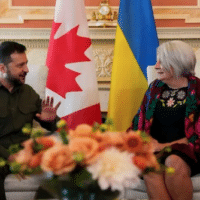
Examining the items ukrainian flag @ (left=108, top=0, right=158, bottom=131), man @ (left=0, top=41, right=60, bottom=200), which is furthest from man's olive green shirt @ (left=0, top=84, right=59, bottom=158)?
ukrainian flag @ (left=108, top=0, right=158, bottom=131)

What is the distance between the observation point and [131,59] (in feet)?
9.54

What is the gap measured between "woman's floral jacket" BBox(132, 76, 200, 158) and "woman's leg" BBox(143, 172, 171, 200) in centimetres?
27

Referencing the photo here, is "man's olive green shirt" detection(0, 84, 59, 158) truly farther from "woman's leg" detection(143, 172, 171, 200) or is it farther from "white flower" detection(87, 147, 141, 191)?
"white flower" detection(87, 147, 141, 191)

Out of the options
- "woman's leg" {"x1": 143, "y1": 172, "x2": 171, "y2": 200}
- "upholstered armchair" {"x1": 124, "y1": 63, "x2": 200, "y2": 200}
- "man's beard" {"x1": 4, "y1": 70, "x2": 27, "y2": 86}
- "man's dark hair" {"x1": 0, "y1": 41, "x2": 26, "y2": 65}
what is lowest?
"upholstered armchair" {"x1": 124, "y1": 63, "x2": 200, "y2": 200}

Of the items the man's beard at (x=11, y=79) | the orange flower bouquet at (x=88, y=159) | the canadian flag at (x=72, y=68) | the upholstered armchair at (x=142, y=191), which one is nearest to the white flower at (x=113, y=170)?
the orange flower bouquet at (x=88, y=159)

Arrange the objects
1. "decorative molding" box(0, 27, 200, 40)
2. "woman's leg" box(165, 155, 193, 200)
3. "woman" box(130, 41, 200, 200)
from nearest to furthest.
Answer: "woman's leg" box(165, 155, 193, 200)
"woman" box(130, 41, 200, 200)
"decorative molding" box(0, 27, 200, 40)

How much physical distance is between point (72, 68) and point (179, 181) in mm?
→ 1297

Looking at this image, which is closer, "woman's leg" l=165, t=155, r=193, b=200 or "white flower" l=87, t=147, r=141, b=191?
"white flower" l=87, t=147, r=141, b=191

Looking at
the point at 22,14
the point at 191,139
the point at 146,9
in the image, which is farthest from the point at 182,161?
the point at 22,14

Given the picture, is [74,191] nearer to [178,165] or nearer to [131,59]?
[178,165]

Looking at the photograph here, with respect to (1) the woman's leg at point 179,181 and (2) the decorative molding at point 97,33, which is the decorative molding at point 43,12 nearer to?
(2) the decorative molding at point 97,33

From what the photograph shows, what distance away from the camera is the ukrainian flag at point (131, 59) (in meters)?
2.83

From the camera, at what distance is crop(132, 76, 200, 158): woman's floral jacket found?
78.5 inches

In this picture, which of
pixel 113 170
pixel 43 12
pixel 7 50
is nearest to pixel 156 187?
pixel 113 170
